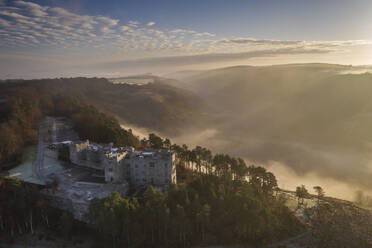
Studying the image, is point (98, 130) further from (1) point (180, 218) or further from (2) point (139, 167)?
(1) point (180, 218)

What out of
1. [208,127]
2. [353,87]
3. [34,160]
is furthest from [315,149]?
[34,160]

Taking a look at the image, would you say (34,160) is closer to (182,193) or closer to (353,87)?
(182,193)

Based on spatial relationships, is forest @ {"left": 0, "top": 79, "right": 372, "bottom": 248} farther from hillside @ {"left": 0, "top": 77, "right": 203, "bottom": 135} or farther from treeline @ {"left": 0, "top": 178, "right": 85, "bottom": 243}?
hillside @ {"left": 0, "top": 77, "right": 203, "bottom": 135}

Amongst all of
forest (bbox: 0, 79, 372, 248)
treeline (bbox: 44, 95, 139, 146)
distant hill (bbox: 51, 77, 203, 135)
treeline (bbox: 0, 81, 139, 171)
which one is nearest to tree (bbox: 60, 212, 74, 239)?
forest (bbox: 0, 79, 372, 248)

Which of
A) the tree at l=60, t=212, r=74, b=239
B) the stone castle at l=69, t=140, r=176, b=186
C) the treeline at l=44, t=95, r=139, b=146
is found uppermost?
the treeline at l=44, t=95, r=139, b=146

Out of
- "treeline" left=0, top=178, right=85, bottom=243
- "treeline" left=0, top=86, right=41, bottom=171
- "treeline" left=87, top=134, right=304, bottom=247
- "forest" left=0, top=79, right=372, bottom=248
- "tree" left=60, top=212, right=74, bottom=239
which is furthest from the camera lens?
"treeline" left=0, top=86, right=41, bottom=171

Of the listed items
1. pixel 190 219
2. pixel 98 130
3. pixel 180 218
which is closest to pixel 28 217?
pixel 180 218

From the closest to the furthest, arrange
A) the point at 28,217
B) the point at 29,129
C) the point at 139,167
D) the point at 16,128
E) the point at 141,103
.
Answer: the point at 28,217
the point at 139,167
the point at 16,128
the point at 29,129
the point at 141,103

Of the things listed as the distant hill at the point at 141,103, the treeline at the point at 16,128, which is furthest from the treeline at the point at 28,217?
the distant hill at the point at 141,103

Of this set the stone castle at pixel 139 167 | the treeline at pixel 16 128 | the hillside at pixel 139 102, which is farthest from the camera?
the hillside at pixel 139 102

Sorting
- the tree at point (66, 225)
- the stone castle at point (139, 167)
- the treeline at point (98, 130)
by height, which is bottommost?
the tree at point (66, 225)

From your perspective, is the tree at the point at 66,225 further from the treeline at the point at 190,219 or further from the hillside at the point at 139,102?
the hillside at the point at 139,102
